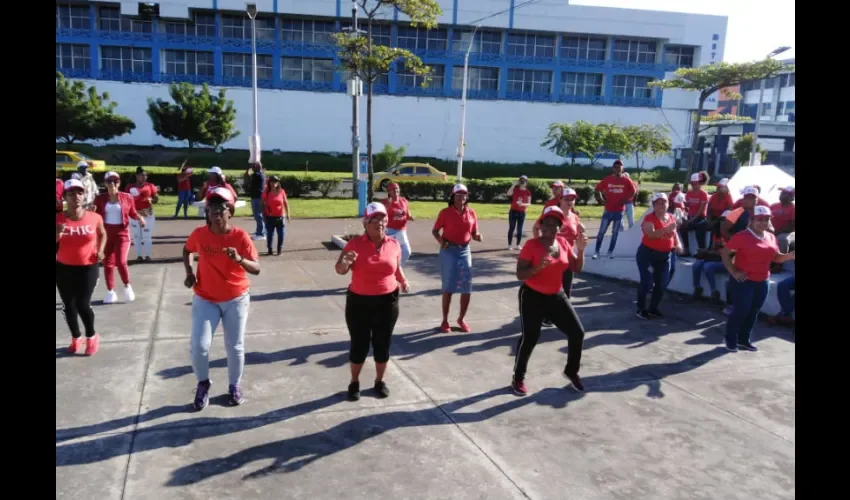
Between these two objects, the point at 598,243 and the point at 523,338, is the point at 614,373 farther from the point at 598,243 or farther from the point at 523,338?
the point at 598,243

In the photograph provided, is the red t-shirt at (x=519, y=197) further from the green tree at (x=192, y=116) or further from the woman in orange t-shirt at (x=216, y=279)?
the green tree at (x=192, y=116)

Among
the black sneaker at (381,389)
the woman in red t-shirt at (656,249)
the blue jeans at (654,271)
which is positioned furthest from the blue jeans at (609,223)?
the black sneaker at (381,389)

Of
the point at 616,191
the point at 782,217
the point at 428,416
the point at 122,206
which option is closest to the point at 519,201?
the point at 616,191

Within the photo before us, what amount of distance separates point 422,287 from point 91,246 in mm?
5565

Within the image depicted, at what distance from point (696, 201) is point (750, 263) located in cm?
451

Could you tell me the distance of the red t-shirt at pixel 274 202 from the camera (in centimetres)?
1228

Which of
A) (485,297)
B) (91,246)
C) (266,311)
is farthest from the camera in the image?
(485,297)

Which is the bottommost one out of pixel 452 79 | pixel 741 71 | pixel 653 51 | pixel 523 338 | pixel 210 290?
pixel 523 338

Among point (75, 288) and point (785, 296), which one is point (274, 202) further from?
point (785, 296)

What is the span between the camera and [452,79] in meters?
54.3

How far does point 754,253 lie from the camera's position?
7180 mm

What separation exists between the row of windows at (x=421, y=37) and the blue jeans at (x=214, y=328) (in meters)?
49.2

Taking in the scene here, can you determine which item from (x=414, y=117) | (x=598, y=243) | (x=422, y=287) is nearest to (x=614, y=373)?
(x=422, y=287)
